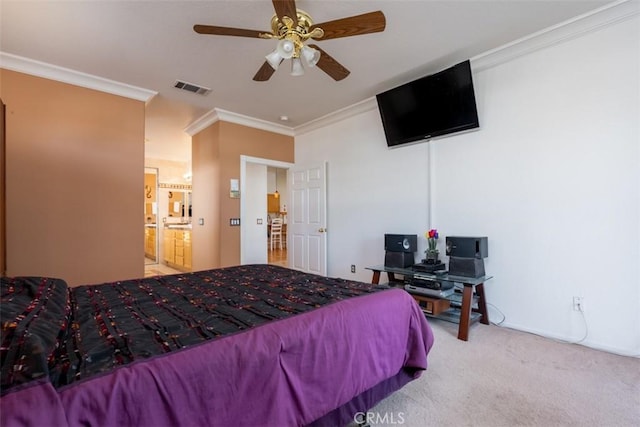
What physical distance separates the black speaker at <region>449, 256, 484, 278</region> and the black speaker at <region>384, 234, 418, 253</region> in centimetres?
59

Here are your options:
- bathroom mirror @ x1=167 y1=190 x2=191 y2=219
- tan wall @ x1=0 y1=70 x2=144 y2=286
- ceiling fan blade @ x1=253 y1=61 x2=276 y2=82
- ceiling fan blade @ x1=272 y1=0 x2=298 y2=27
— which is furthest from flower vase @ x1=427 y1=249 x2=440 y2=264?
bathroom mirror @ x1=167 y1=190 x2=191 y2=219

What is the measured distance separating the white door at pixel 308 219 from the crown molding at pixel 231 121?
71cm

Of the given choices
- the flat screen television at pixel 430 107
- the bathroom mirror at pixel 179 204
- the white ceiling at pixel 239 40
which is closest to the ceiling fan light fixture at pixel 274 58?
the white ceiling at pixel 239 40

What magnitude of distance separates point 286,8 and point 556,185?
260cm

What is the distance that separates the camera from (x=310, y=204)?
4.78 m

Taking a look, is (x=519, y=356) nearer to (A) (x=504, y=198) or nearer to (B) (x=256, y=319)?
(A) (x=504, y=198)

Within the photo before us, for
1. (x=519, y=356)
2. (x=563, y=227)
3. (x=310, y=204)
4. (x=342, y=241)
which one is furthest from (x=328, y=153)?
(x=519, y=356)

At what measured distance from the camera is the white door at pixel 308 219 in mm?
4570

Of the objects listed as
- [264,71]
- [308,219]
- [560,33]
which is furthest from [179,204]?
[560,33]

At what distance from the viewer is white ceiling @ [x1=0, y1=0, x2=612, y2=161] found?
2.18 metres

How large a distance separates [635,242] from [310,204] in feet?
11.9

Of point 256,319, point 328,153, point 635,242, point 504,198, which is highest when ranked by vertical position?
point 328,153

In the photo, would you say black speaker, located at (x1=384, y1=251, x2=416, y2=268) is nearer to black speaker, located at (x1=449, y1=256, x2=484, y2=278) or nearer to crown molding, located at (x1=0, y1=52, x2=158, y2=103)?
black speaker, located at (x1=449, y1=256, x2=484, y2=278)

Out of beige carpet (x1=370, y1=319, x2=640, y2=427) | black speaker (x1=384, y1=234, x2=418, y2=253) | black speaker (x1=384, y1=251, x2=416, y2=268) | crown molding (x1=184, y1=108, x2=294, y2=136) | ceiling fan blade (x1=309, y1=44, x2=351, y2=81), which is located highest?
crown molding (x1=184, y1=108, x2=294, y2=136)
